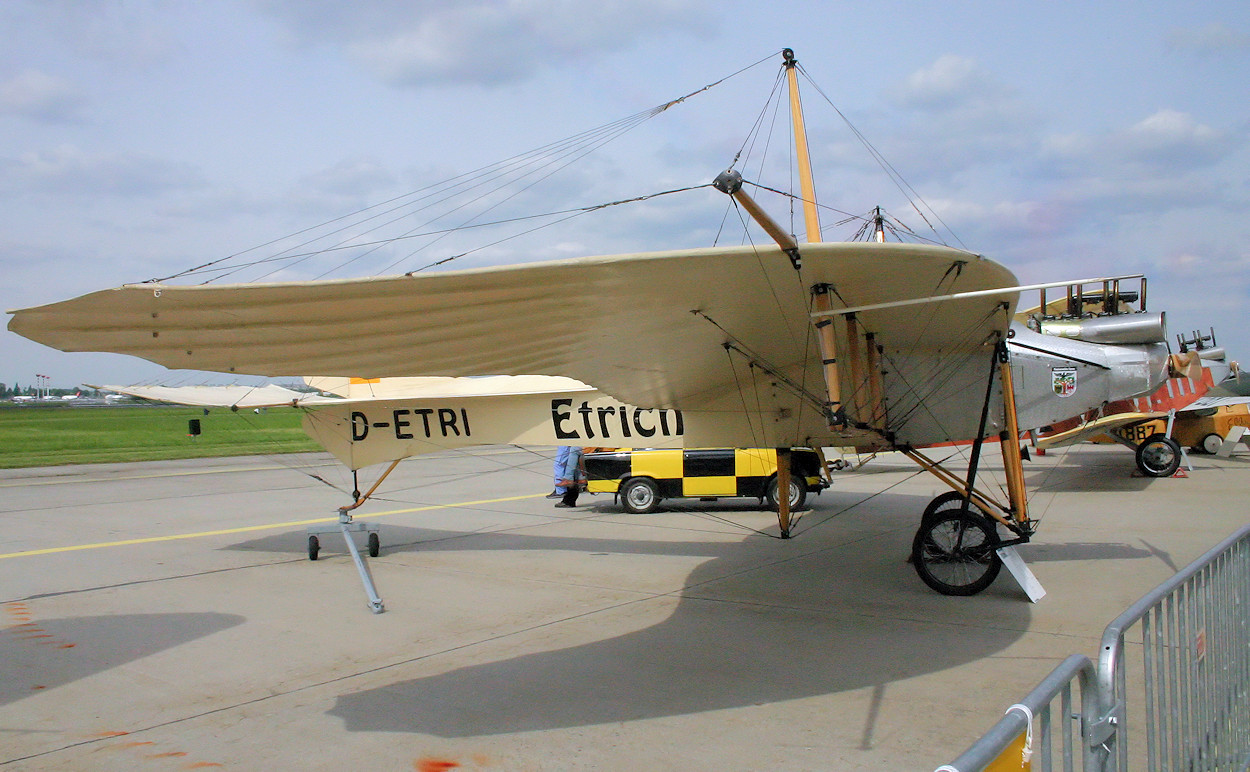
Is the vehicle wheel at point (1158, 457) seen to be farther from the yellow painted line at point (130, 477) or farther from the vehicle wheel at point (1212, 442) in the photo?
the yellow painted line at point (130, 477)

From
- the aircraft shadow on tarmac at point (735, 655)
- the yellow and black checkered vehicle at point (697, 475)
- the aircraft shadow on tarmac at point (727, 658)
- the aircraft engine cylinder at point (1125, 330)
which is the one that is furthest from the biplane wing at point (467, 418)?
the aircraft engine cylinder at point (1125, 330)

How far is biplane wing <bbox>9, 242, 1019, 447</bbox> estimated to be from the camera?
3.98 m

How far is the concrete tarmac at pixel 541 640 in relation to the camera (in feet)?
14.3

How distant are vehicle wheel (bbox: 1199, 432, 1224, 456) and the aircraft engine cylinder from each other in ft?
60.9

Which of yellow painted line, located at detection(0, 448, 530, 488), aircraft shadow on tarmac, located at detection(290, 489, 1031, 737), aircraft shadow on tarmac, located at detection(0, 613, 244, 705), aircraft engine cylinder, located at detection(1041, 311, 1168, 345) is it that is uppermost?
aircraft engine cylinder, located at detection(1041, 311, 1168, 345)

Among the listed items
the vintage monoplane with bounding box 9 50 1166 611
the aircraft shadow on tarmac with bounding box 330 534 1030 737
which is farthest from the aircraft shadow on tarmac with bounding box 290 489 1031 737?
the vintage monoplane with bounding box 9 50 1166 611

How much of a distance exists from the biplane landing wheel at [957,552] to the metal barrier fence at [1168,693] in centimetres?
283

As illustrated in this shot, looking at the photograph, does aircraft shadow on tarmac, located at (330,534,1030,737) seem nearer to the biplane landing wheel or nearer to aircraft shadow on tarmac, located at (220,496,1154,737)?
aircraft shadow on tarmac, located at (220,496,1154,737)

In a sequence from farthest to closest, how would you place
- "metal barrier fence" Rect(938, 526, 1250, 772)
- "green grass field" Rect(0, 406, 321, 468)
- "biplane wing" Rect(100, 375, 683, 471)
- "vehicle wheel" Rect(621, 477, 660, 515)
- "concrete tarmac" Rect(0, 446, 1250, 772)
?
"green grass field" Rect(0, 406, 321, 468), "vehicle wheel" Rect(621, 477, 660, 515), "biplane wing" Rect(100, 375, 683, 471), "concrete tarmac" Rect(0, 446, 1250, 772), "metal barrier fence" Rect(938, 526, 1250, 772)

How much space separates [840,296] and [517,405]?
5.61 metres

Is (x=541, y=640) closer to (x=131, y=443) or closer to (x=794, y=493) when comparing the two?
(x=794, y=493)

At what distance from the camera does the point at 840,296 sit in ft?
16.6

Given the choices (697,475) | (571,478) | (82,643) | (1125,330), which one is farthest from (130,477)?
(1125,330)

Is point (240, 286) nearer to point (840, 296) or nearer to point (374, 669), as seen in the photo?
point (374, 669)
